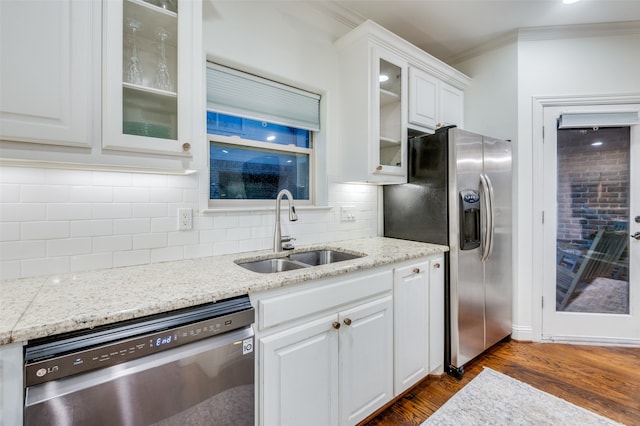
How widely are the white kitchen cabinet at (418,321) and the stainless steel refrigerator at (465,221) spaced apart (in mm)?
124

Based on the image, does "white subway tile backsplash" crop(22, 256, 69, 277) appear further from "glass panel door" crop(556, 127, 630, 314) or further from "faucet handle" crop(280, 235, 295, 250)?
"glass panel door" crop(556, 127, 630, 314)

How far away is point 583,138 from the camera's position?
265 centimetres

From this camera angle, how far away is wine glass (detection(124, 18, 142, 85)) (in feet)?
4.20

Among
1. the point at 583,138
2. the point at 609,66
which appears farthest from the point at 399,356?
the point at 609,66

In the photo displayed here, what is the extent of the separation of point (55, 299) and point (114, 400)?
414 millimetres

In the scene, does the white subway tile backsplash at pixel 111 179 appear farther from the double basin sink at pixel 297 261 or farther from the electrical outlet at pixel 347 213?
the electrical outlet at pixel 347 213

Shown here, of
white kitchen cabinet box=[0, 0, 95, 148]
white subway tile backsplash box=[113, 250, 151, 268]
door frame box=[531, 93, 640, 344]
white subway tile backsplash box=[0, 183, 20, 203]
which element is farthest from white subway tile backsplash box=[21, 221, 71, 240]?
door frame box=[531, 93, 640, 344]

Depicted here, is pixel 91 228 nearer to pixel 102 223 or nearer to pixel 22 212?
pixel 102 223

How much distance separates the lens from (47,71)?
1067mm

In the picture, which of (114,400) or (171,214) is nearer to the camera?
(114,400)

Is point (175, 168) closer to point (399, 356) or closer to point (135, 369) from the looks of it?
point (135, 369)

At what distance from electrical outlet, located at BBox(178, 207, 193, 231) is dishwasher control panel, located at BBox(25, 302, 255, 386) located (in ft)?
2.49

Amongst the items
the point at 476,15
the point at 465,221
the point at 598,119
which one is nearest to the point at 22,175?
the point at 465,221

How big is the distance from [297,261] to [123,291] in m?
1.06
